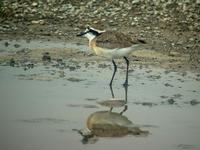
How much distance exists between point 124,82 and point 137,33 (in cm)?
514

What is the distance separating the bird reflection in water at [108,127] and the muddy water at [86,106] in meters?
0.10

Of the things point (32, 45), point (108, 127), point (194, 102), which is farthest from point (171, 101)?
point (32, 45)

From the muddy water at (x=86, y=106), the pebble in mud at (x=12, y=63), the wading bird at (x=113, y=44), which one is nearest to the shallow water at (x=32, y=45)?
the pebble in mud at (x=12, y=63)

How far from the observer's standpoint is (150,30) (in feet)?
52.5

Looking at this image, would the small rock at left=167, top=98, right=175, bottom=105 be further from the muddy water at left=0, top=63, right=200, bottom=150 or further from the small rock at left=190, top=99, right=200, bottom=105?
the small rock at left=190, top=99, right=200, bottom=105

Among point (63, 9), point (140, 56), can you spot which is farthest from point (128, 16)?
point (140, 56)

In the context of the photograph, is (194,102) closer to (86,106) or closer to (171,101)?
(171,101)

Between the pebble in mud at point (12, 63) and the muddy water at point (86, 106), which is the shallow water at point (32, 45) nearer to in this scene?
the pebble in mud at point (12, 63)

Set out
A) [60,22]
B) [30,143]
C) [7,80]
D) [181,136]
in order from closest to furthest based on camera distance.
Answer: [30,143], [181,136], [7,80], [60,22]

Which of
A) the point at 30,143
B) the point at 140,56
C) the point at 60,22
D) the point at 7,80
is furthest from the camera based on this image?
the point at 60,22

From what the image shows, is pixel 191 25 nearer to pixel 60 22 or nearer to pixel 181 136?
pixel 60 22

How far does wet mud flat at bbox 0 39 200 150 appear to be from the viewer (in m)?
7.18

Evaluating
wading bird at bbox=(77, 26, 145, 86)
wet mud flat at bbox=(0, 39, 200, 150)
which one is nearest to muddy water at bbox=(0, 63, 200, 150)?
wet mud flat at bbox=(0, 39, 200, 150)

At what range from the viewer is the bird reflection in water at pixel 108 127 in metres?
7.39
